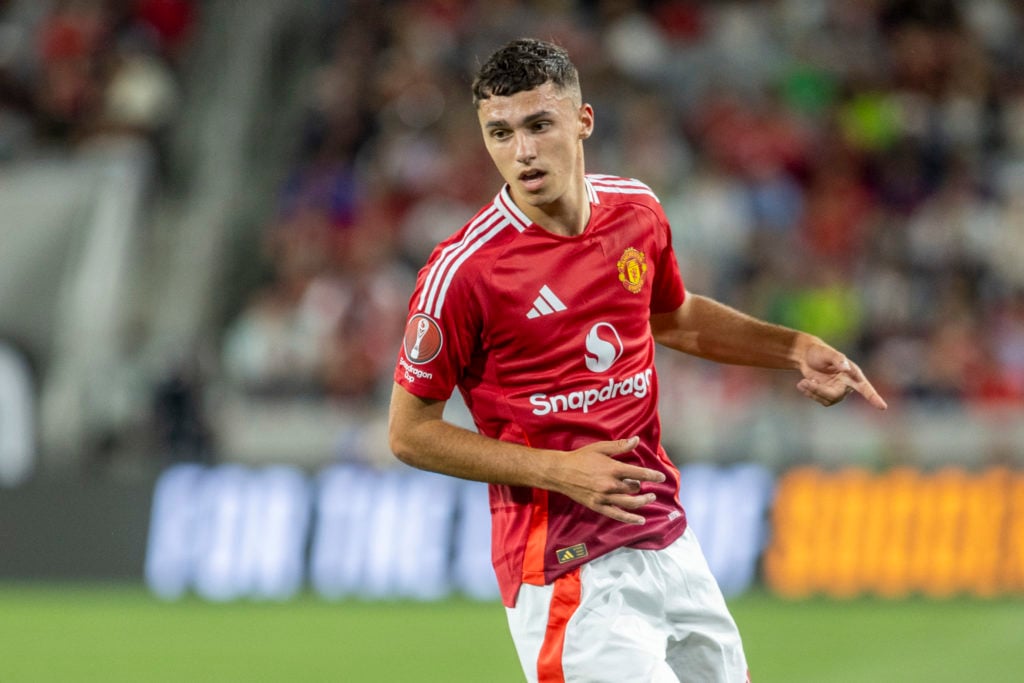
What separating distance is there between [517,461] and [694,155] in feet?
36.7

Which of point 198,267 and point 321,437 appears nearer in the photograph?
point 321,437

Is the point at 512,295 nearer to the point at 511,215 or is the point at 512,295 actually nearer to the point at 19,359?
the point at 511,215

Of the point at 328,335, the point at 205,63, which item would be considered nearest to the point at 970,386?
the point at 328,335

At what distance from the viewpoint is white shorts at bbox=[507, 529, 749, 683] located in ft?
14.2

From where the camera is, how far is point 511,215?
179 inches

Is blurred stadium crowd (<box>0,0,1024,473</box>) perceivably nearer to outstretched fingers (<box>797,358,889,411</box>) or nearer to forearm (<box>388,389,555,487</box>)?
outstretched fingers (<box>797,358,889,411</box>)

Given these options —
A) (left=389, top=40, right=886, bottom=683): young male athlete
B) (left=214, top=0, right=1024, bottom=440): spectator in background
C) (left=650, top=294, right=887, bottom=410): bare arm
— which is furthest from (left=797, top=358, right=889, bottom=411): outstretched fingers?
(left=214, top=0, right=1024, bottom=440): spectator in background

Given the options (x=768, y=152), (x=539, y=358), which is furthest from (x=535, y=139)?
(x=768, y=152)

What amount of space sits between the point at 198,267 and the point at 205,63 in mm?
2664

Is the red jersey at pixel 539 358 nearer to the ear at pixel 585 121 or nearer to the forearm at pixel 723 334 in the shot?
the ear at pixel 585 121

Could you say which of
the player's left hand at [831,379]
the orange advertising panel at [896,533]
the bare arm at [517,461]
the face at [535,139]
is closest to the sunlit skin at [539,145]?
the face at [535,139]

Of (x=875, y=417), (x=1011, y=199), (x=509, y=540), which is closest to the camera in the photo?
(x=509, y=540)

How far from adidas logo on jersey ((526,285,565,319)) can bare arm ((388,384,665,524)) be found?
37 cm

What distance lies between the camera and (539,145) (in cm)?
438
